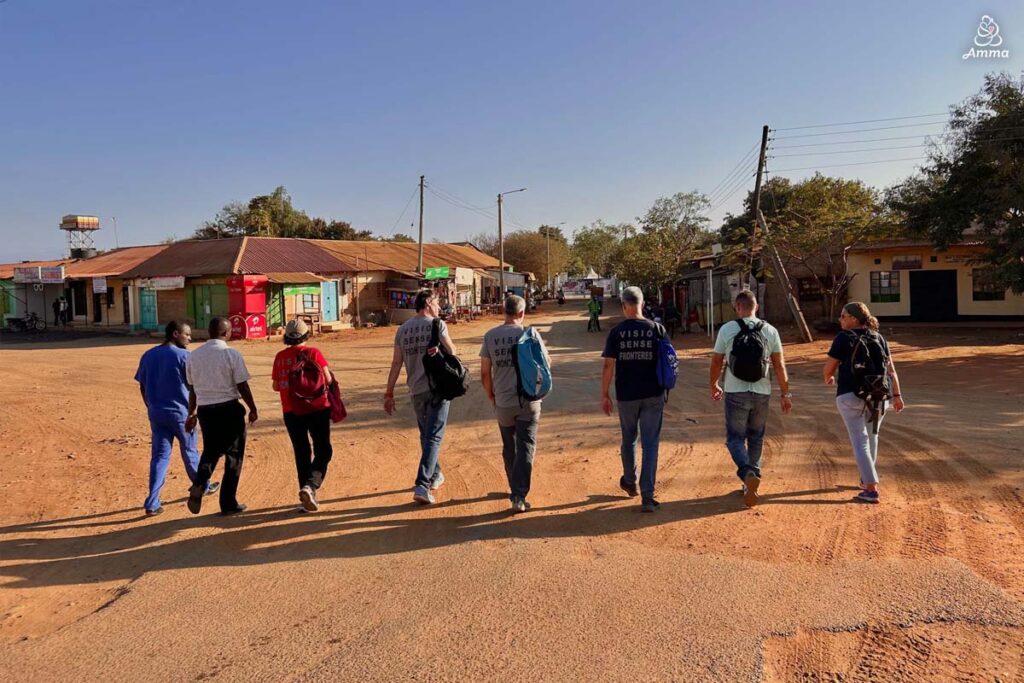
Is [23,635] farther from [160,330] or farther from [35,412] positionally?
[160,330]

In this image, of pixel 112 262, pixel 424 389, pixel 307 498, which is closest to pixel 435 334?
pixel 424 389

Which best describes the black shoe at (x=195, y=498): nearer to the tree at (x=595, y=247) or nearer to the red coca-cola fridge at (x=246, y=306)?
the red coca-cola fridge at (x=246, y=306)

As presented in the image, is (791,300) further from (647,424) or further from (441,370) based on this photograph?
Answer: (441,370)

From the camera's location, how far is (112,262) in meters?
34.3

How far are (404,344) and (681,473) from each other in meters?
2.71

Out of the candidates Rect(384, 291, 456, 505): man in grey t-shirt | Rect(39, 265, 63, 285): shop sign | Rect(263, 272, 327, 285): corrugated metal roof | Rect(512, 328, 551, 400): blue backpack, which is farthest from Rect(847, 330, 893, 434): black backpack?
Rect(39, 265, 63, 285): shop sign

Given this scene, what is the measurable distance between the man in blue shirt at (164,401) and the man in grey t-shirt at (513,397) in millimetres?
2520

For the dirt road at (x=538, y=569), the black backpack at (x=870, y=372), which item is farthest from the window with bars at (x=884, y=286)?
the black backpack at (x=870, y=372)

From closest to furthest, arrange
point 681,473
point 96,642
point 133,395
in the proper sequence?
point 96,642, point 681,473, point 133,395

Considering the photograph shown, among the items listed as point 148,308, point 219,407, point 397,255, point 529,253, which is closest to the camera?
point 219,407

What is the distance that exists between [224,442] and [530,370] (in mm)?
2433

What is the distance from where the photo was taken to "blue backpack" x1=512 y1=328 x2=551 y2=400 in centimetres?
508

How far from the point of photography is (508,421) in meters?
5.30

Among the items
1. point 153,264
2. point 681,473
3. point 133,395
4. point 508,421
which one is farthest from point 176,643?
point 153,264
